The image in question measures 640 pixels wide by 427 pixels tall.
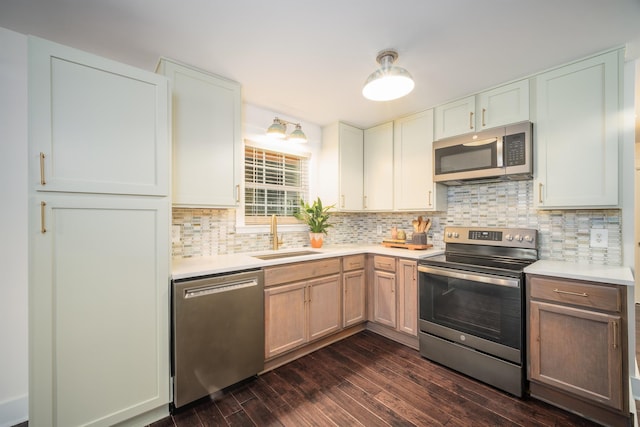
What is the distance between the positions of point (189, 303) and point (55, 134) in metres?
1.16

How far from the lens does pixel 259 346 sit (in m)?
2.05

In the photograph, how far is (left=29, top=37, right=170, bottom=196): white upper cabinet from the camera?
1.34 meters

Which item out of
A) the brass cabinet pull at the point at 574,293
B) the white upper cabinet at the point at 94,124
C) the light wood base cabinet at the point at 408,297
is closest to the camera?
the white upper cabinet at the point at 94,124

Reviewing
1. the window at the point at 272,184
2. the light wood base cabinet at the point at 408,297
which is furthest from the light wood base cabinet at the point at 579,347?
the window at the point at 272,184

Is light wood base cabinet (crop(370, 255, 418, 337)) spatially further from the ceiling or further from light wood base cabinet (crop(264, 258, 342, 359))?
the ceiling

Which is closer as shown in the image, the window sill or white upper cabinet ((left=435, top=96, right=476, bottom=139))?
white upper cabinet ((left=435, top=96, right=476, bottom=139))

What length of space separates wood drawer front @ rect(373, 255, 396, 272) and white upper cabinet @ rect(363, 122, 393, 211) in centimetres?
68

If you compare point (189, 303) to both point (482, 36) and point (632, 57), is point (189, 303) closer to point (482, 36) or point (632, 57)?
point (482, 36)

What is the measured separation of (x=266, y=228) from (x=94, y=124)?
A: 1.67 metres

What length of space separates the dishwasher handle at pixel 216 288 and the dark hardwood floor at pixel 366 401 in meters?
0.75

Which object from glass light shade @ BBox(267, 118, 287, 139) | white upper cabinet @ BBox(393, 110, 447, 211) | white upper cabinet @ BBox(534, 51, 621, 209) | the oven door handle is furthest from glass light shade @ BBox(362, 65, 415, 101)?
the oven door handle

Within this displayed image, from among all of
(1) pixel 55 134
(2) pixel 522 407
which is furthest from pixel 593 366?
(1) pixel 55 134

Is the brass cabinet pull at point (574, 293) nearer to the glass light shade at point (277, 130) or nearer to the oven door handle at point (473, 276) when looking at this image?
the oven door handle at point (473, 276)

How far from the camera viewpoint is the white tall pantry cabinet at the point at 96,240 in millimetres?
1343
